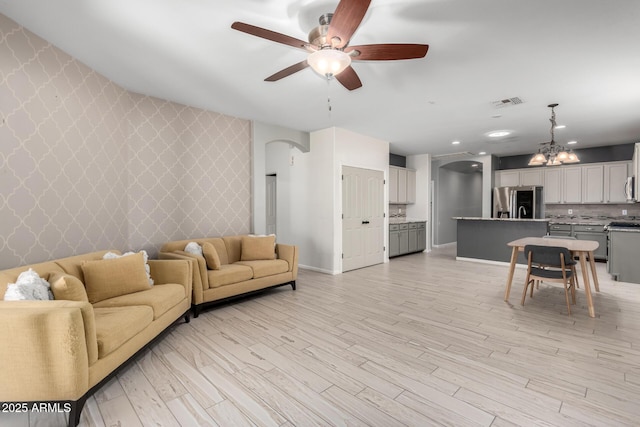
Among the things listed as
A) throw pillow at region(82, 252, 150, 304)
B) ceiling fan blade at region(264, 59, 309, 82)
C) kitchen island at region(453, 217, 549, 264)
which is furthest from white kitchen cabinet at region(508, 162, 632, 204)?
throw pillow at region(82, 252, 150, 304)

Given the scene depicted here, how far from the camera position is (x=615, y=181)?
6805 millimetres

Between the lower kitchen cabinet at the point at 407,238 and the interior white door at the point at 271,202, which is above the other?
the interior white door at the point at 271,202

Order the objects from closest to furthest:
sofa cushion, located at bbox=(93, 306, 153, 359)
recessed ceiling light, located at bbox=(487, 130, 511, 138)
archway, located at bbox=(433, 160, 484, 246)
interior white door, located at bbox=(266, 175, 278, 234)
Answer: sofa cushion, located at bbox=(93, 306, 153, 359), recessed ceiling light, located at bbox=(487, 130, 511, 138), interior white door, located at bbox=(266, 175, 278, 234), archway, located at bbox=(433, 160, 484, 246)

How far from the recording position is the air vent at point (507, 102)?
3986 millimetres

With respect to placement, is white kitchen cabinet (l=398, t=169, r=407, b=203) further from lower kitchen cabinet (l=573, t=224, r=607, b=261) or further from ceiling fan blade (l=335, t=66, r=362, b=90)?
ceiling fan blade (l=335, t=66, r=362, b=90)

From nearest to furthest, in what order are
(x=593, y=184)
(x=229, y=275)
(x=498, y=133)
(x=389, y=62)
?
(x=389, y=62) < (x=229, y=275) < (x=498, y=133) < (x=593, y=184)

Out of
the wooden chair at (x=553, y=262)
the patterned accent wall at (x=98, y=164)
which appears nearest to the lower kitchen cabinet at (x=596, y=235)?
the wooden chair at (x=553, y=262)

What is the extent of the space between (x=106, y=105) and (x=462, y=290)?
523 centimetres

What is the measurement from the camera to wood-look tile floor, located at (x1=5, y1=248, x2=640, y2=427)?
180 cm

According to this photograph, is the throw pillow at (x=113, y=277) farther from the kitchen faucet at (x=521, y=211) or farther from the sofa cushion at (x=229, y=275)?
the kitchen faucet at (x=521, y=211)

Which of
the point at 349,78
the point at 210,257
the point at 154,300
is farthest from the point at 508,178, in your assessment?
the point at 154,300

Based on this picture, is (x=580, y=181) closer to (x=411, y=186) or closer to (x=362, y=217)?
(x=411, y=186)

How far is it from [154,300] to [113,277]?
18.3 inches

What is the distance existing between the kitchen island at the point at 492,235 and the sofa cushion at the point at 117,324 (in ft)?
21.0
